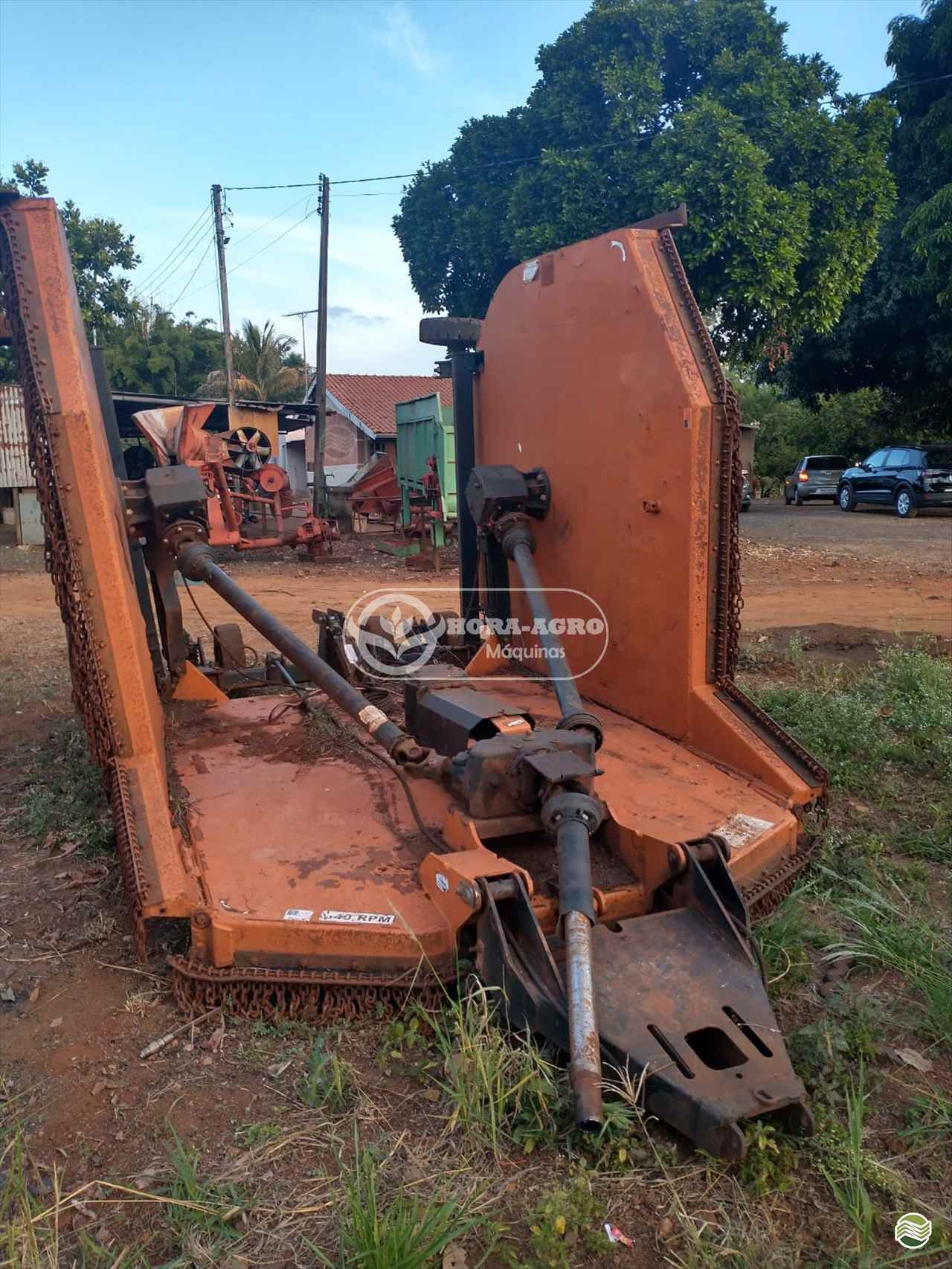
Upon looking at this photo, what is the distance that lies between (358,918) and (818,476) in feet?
73.6

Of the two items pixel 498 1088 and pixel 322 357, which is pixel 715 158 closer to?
pixel 322 357

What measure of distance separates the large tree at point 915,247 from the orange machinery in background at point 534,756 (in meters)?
14.1

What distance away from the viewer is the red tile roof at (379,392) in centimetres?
2675

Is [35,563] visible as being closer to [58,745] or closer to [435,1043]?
[58,745]

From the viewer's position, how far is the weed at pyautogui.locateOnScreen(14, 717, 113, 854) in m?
3.72

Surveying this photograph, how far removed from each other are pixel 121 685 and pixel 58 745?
2.26 meters

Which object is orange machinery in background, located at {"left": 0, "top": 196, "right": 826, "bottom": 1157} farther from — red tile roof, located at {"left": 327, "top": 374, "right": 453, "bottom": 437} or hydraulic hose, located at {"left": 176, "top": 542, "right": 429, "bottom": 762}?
red tile roof, located at {"left": 327, "top": 374, "right": 453, "bottom": 437}

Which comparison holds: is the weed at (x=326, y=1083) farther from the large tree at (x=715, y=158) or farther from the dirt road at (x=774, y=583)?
the large tree at (x=715, y=158)

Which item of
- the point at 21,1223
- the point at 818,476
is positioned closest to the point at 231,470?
the point at 21,1223

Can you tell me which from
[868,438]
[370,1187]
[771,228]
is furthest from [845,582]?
[868,438]

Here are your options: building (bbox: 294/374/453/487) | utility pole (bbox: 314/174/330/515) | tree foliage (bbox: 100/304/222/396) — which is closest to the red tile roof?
building (bbox: 294/374/453/487)

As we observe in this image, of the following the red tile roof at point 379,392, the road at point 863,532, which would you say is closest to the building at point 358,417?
the red tile roof at point 379,392

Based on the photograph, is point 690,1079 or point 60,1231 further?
point 690,1079

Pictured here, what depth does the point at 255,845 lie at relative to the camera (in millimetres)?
2949
